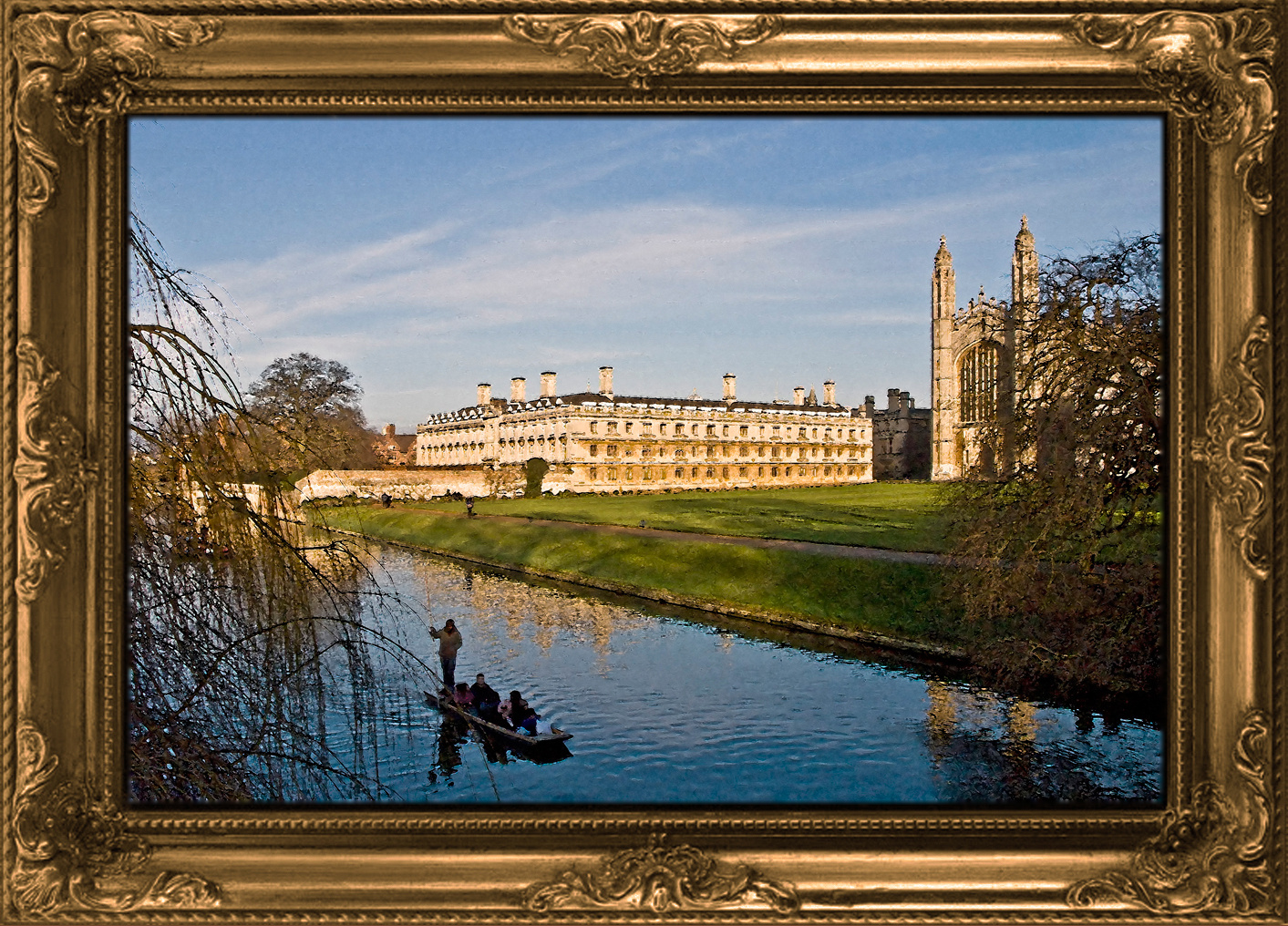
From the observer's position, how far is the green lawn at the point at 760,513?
19031mm

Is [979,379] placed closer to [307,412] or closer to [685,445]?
[307,412]

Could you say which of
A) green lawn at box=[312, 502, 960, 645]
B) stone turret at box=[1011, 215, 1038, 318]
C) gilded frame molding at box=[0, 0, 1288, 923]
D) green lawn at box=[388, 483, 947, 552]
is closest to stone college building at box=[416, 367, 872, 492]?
green lawn at box=[388, 483, 947, 552]

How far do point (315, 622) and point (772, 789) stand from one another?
4.06 meters

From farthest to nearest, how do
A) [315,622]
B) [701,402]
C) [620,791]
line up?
[701,402]
[620,791]
[315,622]

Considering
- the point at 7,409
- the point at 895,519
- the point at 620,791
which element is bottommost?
the point at 620,791

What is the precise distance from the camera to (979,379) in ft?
29.1

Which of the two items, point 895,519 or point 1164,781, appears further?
point 895,519

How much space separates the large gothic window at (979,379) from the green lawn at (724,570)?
3596 millimetres

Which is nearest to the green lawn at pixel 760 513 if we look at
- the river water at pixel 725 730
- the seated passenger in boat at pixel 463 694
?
the river water at pixel 725 730

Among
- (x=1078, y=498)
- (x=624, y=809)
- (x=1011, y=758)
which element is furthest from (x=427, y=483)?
(x=624, y=809)

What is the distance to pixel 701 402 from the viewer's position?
31438 mm

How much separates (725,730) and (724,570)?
31.9 feet

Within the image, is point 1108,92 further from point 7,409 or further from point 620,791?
point 620,791

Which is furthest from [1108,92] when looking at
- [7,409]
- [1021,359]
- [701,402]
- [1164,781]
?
[701,402]
